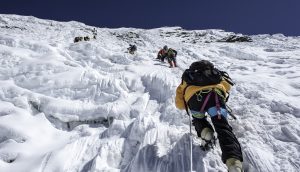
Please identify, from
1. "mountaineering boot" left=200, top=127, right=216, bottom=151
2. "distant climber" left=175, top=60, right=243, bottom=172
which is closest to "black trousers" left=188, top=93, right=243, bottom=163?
"distant climber" left=175, top=60, right=243, bottom=172

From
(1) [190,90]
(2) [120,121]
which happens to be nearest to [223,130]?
(1) [190,90]

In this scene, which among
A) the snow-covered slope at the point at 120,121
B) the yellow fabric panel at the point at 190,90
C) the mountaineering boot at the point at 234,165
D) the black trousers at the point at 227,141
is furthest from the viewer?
the snow-covered slope at the point at 120,121

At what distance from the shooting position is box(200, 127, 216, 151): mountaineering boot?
4.52 metres

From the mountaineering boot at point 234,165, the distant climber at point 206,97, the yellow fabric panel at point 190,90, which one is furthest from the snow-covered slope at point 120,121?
the mountaineering boot at point 234,165

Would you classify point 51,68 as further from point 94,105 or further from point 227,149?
point 227,149

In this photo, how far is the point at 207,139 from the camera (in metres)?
4.57

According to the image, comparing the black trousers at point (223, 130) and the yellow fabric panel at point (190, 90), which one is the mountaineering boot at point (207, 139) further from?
the yellow fabric panel at point (190, 90)

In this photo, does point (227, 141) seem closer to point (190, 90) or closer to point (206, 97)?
point (206, 97)

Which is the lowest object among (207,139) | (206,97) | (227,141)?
(207,139)

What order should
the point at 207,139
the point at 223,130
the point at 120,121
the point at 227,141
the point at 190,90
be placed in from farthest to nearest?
1. the point at 120,121
2. the point at 190,90
3. the point at 207,139
4. the point at 223,130
5. the point at 227,141

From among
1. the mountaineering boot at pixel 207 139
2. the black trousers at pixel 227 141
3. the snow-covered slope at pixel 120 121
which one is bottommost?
the snow-covered slope at pixel 120 121

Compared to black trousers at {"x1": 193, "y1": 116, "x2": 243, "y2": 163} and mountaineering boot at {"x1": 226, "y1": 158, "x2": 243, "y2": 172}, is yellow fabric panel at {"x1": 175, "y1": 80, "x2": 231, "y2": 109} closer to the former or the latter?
black trousers at {"x1": 193, "y1": 116, "x2": 243, "y2": 163}

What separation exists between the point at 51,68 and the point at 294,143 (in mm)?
7564

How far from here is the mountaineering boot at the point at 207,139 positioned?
452 cm
